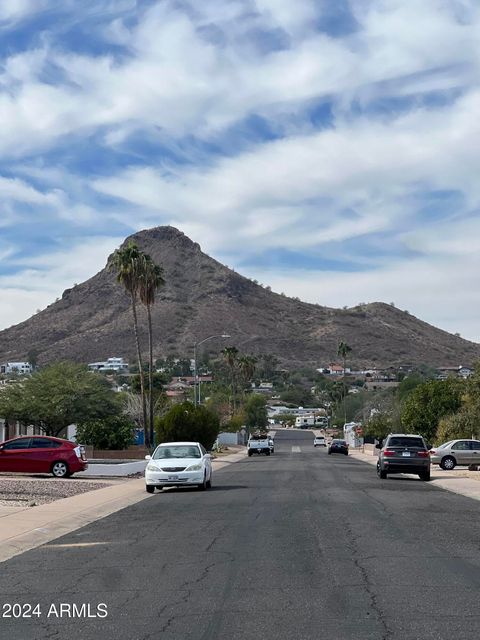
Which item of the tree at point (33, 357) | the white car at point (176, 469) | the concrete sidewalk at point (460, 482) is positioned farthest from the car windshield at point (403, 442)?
the tree at point (33, 357)

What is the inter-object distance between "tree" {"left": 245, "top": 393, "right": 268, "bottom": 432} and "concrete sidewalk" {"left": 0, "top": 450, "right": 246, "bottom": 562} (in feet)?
361

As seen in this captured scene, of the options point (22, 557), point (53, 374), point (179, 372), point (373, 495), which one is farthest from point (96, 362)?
point (22, 557)

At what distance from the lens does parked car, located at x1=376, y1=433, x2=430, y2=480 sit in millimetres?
35156

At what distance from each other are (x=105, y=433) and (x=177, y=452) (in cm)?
2361

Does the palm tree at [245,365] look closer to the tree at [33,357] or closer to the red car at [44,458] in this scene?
the tree at [33,357]

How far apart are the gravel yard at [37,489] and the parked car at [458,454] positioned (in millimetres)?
19477

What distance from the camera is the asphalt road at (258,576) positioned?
30.4 feet

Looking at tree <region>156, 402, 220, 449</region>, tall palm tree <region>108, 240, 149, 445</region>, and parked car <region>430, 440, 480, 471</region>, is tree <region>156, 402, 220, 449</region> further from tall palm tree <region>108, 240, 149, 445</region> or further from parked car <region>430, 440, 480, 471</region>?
parked car <region>430, 440, 480, 471</region>

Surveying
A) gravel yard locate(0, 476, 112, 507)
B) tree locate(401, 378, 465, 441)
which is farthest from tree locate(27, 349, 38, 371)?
gravel yard locate(0, 476, 112, 507)

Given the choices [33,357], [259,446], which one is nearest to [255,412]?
[33,357]

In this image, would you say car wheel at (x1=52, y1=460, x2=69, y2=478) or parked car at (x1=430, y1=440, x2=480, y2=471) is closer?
car wheel at (x1=52, y1=460, x2=69, y2=478)

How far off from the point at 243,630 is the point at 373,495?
18.4 m

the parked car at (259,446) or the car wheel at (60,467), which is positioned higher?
the parked car at (259,446)

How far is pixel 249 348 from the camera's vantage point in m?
196
